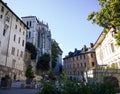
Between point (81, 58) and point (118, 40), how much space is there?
4454 cm

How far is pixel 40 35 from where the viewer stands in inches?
2489

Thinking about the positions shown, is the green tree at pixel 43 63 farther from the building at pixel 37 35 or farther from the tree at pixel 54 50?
the tree at pixel 54 50

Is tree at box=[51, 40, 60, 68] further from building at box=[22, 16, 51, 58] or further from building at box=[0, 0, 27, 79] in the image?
building at box=[0, 0, 27, 79]

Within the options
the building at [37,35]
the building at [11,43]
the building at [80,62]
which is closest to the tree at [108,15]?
the building at [11,43]

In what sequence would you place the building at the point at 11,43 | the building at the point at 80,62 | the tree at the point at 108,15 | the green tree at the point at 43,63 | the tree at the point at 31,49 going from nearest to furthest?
the tree at the point at 108,15, the building at the point at 11,43, the tree at the point at 31,49, the building at the point at 80,62, the green tree at the point at 43,63

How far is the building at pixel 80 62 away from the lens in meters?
55.3

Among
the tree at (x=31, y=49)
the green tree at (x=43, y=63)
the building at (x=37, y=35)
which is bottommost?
the green tree at (x=43, y=63)

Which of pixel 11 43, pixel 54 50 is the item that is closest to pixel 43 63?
pixel 54 50

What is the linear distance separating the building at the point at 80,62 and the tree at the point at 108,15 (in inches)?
1520

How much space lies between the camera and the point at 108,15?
15602 mm

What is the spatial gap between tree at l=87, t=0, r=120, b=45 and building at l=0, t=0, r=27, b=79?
24.0m

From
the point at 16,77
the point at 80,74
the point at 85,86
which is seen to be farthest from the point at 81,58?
the point at 85,86

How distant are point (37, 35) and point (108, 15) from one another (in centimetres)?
4739

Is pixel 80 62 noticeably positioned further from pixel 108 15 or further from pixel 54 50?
pixel 108 15
